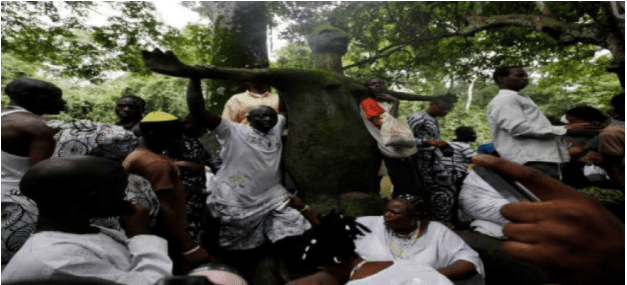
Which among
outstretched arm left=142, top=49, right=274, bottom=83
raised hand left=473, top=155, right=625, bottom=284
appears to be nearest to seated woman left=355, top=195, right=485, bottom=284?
outstretched arm left=142, top=49, right=274, bottom=83

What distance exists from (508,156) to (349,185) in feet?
5.61

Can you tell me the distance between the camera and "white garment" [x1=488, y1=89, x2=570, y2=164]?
3.68 metres

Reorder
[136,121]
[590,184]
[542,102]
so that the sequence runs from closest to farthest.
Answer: [136,121], [590,184], [542,102]

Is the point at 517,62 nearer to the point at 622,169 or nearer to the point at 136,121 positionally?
the point at 622,169

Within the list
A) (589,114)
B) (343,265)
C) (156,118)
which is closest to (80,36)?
(156,118)

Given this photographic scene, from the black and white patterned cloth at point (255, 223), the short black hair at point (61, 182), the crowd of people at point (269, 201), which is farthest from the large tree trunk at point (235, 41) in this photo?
the short black hair at point (61, 182)

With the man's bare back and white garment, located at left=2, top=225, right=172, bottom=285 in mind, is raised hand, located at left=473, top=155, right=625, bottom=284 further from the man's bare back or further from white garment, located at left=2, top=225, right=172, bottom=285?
the man's bare back

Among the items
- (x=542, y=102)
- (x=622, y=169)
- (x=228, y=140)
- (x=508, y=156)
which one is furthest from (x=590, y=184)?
(x=542, y=102)

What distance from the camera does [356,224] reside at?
3.12 metres

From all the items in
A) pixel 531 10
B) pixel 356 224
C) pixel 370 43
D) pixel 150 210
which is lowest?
pixel 356 224

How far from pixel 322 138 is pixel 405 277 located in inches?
96.6

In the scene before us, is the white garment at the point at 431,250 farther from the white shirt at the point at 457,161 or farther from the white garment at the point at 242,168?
the white shirt at the point at 457,161

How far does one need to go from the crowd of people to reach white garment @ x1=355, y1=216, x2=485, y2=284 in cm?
1

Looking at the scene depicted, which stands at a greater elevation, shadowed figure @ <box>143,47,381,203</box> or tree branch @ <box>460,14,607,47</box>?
tree branch @ <box>460,14,607,47</box>
